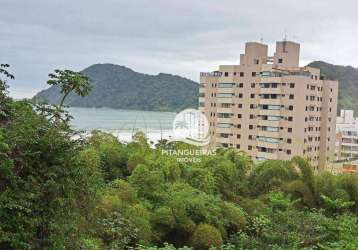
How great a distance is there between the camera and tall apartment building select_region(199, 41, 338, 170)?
2242 centimetres

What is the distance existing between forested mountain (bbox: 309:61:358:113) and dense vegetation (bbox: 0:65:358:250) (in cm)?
4604

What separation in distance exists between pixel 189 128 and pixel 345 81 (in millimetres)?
47259

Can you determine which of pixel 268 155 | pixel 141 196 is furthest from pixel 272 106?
pixel 141 196

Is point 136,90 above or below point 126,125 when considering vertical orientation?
above

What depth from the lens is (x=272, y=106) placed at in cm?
2298

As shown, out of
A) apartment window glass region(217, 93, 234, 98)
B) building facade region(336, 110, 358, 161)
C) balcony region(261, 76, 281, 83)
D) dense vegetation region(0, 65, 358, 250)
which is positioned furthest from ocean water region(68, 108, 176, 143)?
building facade region(336, 110, 358, 161)

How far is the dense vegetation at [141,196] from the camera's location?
3.78 metres

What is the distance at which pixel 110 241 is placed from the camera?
6199mm

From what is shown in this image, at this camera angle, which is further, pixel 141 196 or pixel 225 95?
pixel 225 95

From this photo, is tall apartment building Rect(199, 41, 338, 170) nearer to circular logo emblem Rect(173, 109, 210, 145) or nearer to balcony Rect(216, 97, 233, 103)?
balcony Rect(216, 97, 233, 103)

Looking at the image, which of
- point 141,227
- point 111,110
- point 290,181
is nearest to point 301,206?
point 290,181

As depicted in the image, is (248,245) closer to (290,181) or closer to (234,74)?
(290,181)

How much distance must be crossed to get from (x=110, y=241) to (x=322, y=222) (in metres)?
4.26

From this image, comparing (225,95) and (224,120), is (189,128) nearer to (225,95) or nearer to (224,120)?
(224,120)
